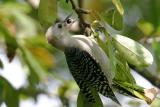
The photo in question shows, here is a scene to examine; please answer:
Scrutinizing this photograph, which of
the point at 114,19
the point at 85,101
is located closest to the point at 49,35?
the point at 85,101

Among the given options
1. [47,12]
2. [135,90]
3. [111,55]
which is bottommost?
[135,90]

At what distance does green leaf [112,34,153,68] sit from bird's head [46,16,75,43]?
54cm

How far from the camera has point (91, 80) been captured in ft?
10.6

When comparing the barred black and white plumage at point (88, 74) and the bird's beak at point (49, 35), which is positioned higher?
the bird's beak at point (49, 35)

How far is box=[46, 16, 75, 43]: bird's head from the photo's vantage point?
3.44 m

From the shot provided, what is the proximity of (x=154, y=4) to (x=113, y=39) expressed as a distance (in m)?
0.90

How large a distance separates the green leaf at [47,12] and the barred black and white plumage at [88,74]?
1.53ft

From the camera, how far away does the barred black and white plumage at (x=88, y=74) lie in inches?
125

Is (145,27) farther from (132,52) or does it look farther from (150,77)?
(132,52)

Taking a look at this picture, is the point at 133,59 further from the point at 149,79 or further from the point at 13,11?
the point at 13,11

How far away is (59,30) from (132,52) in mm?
690

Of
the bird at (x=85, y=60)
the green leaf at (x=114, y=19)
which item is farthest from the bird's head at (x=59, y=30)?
the green leaf at (x=114, y=19)

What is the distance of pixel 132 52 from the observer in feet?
9.68

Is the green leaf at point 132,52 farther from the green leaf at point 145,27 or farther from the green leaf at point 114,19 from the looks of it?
the green leaf at point 145,27
